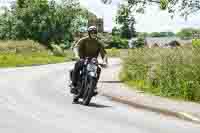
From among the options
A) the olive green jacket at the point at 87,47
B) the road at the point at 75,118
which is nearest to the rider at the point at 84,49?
the olive green jacket at the point at 87,47

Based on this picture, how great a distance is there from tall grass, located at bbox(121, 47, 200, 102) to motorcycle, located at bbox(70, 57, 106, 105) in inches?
110

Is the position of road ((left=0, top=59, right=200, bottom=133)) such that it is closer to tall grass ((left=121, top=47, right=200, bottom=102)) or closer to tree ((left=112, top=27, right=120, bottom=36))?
tall grass ((left=121, top=47, right=200, bottom=102))

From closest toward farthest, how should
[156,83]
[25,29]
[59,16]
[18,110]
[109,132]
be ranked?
[109,132]
[18,110]
[156,83]
[25,29]
[59,16]

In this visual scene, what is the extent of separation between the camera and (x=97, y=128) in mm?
11680

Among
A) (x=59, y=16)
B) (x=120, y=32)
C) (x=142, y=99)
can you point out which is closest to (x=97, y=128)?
(x=142, y=99)

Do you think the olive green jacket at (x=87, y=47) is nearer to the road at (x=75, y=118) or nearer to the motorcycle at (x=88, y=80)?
the motorcycle at (x=88, y=80)

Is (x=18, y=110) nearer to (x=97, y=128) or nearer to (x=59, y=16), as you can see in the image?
(x=97, y=128)

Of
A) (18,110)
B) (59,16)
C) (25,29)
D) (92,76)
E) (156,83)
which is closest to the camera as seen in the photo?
(18,110)

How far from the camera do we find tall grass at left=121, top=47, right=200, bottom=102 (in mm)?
18078

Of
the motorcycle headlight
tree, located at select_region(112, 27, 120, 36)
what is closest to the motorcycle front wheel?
the motorcycle headlight

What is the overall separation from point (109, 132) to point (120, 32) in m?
146

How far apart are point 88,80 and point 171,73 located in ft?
13.1

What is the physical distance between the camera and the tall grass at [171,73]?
18.1 metres

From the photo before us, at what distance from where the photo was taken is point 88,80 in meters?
16.5
